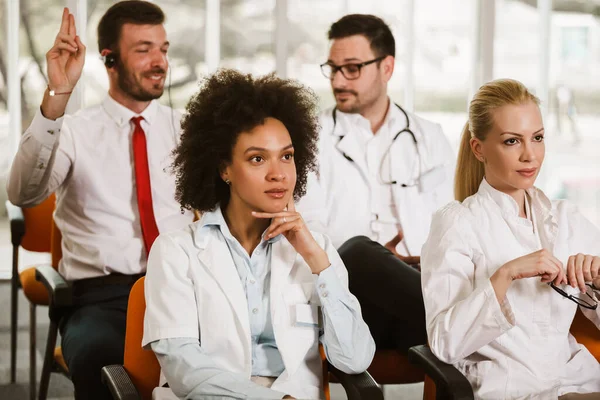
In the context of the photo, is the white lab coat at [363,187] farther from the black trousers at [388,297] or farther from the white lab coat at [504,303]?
the white lab coat at [504,303]

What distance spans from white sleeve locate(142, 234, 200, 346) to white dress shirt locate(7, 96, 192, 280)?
0.92m

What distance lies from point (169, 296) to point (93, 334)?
71 cm

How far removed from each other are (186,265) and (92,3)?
12.3 feet

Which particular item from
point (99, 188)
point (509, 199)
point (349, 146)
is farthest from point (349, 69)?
point (509, 199)

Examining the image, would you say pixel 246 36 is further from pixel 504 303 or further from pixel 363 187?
pixel 504 303

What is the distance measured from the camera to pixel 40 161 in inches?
113

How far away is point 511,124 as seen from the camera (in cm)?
222

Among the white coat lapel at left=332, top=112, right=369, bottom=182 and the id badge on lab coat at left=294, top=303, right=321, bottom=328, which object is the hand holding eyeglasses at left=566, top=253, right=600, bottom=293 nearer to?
the id badge on lab coat at left=294, top=303, right=321, bottom=328

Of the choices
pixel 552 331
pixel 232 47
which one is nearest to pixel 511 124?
pixel 552 331

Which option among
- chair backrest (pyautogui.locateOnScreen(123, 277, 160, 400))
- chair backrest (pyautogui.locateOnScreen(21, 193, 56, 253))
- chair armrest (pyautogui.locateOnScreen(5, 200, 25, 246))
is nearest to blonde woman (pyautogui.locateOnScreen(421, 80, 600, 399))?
chair backrest (pyautogui.locateOnScreen(123, 277, 160, 400))

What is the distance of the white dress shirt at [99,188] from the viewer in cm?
301

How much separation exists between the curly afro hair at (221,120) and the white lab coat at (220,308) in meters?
0.14

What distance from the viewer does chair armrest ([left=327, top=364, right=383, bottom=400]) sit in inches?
75.5

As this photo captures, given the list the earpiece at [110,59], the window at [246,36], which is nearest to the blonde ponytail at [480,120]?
the earpiece at [110,59]
